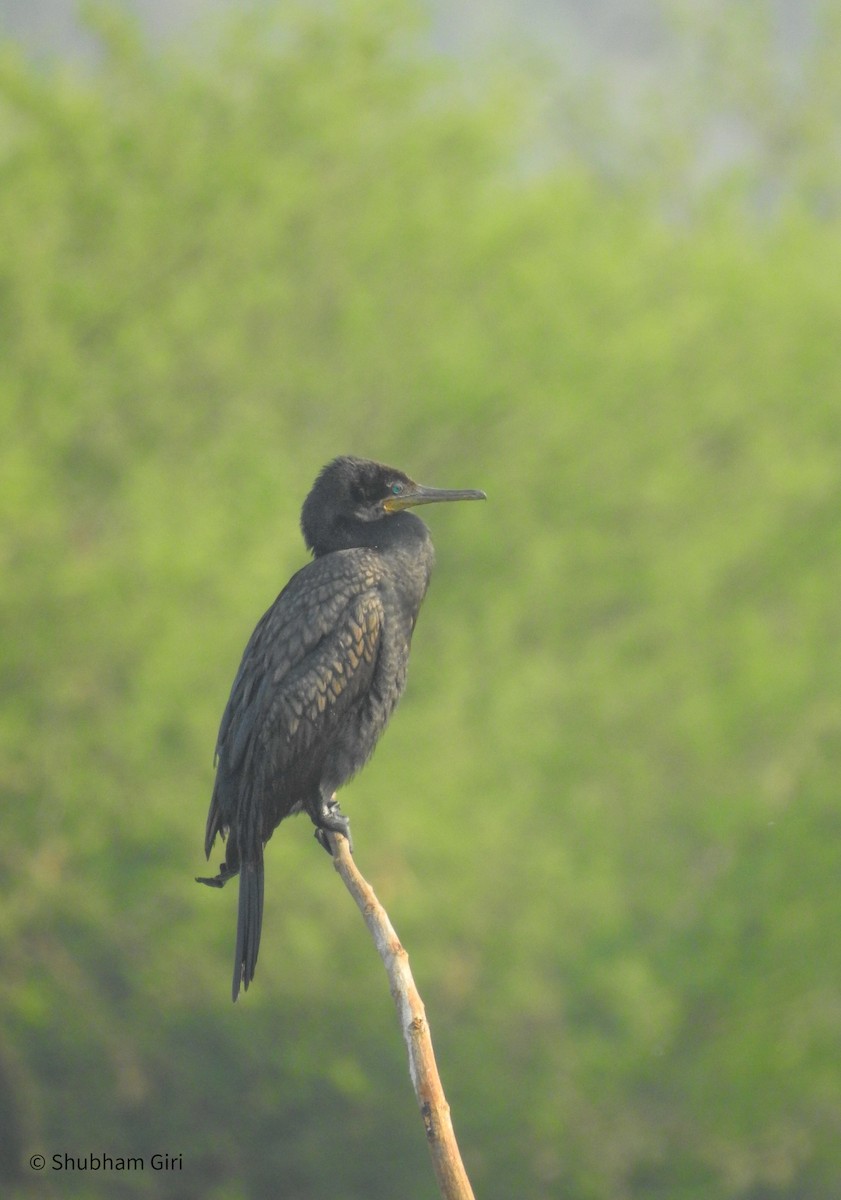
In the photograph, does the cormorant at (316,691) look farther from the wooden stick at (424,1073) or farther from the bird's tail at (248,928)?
the wooden stick at (424,1073)

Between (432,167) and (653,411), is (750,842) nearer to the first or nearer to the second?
(653,411)

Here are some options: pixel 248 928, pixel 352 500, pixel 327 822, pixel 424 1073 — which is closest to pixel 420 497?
pixel 352 500

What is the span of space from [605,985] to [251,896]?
37.6ft

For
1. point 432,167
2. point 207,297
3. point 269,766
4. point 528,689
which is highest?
point 432,167

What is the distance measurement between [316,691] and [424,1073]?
1.79 meters

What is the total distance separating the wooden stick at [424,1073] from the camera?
3.45 meters

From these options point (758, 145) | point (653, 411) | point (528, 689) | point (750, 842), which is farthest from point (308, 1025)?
point (758, 145)

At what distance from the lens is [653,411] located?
776 inches

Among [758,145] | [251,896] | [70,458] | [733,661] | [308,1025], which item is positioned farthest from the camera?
[758,145]

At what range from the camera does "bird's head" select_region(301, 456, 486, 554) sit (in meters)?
5.63

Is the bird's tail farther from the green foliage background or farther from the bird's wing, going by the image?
the green foliage background

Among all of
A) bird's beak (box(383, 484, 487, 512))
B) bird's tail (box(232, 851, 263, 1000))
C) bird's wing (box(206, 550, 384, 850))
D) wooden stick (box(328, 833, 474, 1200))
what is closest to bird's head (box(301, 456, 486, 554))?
bird's beak (box(383, 484, 487, 512))

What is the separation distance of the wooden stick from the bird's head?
6.50 ft

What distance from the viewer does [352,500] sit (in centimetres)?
568
